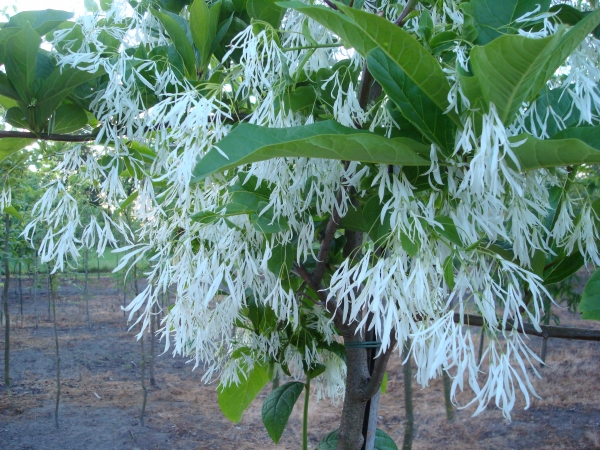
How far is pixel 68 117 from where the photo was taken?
0.60 m

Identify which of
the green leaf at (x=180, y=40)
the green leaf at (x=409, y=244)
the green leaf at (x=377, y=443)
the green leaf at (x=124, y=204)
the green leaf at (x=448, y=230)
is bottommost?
the green leaf at (x=377, y=443)

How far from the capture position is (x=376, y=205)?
43cm

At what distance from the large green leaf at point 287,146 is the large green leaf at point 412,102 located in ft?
0.10

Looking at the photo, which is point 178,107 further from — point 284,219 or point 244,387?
point 244,387

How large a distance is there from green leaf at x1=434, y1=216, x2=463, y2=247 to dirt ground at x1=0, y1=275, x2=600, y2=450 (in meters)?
2.97

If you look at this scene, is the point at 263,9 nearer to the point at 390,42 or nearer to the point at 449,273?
the point at 390,42

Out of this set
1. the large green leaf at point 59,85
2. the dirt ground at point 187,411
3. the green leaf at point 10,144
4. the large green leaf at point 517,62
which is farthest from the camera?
the dirt ground at point 187,411

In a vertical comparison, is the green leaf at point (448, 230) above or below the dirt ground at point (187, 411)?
above

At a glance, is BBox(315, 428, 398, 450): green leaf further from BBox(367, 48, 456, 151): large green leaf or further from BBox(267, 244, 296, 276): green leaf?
BBox(367, 48, 456, 151): large green leaf

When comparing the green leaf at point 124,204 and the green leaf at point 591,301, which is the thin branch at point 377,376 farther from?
the green leaf at point 124,204

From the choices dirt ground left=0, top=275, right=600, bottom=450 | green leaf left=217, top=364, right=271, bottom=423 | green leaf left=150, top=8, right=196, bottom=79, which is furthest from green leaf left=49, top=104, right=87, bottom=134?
dirt ground left=0, top=275, right=600, bottom=450

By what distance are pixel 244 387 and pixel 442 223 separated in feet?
1.74

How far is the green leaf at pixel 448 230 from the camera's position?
344 mm

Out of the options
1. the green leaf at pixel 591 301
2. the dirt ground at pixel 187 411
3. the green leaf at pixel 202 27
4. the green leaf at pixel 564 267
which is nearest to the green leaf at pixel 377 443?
the green leaf at pixel 564 267
